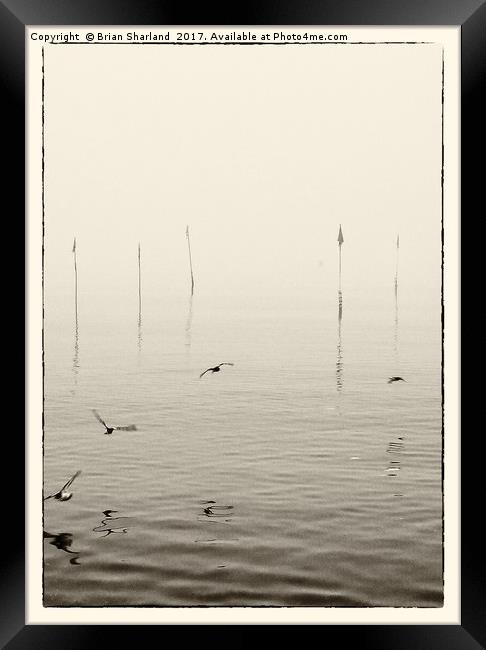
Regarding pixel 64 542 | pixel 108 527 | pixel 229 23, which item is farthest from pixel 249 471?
pixel 229 23

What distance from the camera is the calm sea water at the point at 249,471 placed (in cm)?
952

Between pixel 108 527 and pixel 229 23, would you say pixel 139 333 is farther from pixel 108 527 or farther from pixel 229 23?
pixel 229 23

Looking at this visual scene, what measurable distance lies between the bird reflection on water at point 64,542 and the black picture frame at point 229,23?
189 inches

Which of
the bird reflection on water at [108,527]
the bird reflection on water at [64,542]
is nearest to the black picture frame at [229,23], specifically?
the bird reflection on water at [64,542]

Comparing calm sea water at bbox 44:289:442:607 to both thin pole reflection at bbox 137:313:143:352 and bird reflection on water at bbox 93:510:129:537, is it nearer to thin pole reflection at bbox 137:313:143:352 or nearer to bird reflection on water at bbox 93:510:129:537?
bird reflection on water at bbox 93:510:129:537

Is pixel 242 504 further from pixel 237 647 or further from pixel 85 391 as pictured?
pixel 85 391

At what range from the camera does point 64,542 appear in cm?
1064

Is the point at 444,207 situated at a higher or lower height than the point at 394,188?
lower

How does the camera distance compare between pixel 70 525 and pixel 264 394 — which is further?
pixel 264 394

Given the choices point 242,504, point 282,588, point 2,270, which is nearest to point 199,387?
point 242,504

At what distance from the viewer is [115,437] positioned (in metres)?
18.8

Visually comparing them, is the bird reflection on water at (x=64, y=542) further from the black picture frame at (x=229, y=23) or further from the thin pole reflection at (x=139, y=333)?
the thin pole reflection at (x=139, y=333)

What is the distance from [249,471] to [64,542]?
609cm

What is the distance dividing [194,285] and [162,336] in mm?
17445
